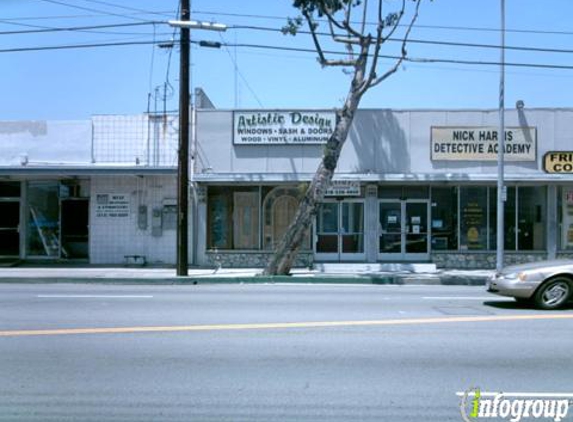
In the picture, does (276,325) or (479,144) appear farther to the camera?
(479,144)

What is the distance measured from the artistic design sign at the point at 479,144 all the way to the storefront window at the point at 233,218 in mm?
6729

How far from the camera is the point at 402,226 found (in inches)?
832

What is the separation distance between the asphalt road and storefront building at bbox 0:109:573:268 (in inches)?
346

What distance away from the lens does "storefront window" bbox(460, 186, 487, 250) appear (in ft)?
68.9

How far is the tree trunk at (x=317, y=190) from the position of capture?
17469mm

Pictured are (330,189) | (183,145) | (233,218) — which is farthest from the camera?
(233,218)

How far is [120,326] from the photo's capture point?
933 centimetres

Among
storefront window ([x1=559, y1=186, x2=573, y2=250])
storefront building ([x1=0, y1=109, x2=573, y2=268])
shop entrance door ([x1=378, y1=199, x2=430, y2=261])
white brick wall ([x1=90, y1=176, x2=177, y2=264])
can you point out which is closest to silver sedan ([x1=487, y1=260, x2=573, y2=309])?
storefront building ([x1=0, y1=109, x2=573, y2=268])

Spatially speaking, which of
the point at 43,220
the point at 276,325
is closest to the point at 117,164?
the point at 43,220

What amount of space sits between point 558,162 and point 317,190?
910 cm

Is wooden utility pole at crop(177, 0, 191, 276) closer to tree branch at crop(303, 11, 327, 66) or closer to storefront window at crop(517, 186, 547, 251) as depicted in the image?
tree branch at crop(303, 11, 327, 66)

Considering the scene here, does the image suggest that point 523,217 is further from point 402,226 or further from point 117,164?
point 117,164

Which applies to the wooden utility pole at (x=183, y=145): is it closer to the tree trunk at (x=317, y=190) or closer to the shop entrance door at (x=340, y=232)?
the tree trunk at (x=317, y=190)

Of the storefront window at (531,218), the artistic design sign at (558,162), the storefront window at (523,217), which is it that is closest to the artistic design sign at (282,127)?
the storefront window at (523,217)
